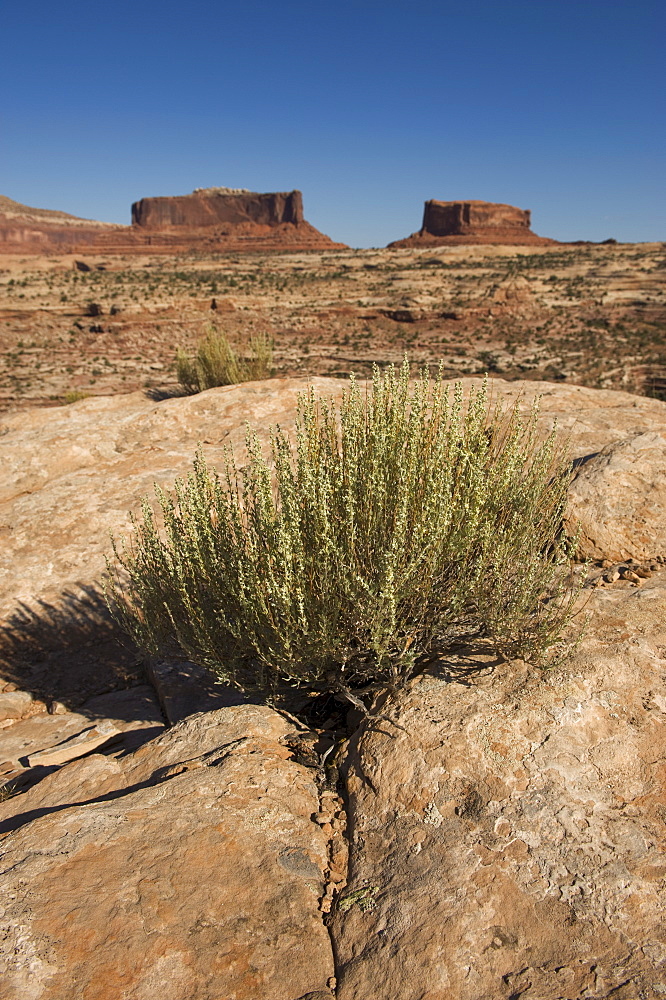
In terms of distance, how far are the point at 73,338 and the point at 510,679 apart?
25273 millimetres

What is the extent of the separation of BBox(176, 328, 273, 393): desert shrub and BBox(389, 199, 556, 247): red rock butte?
8186 cm

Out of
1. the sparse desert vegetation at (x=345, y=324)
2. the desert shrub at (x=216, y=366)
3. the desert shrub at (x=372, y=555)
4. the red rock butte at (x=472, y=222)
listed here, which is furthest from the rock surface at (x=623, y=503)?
the red rock butte at (x=472, y=222)

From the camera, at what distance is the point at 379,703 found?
2707mm

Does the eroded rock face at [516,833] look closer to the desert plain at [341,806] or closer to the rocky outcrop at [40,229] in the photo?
the desert plain at [341,806]

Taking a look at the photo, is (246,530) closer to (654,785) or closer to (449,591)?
(449,591)

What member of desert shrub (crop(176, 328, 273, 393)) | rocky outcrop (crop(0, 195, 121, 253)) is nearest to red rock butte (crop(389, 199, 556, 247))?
rocky outcrop (crop(0, 195, 121, 253))

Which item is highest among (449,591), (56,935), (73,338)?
(449,591)

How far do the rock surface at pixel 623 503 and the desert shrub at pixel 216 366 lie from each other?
7.87m

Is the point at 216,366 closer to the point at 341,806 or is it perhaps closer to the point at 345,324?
the point at 341,806

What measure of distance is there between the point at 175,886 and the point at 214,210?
386 ft

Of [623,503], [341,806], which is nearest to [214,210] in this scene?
[623,503]

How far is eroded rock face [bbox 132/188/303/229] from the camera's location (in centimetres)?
10388

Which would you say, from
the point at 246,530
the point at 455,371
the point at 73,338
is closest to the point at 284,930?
the point at 246,530

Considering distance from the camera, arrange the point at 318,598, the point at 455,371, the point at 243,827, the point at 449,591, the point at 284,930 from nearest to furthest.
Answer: the point at 284,930, the point at 243,827, the point at 318,598, the point at 449,591, the point at 455,371
